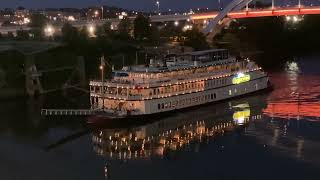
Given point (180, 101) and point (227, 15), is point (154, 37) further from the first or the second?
point (180, 101)

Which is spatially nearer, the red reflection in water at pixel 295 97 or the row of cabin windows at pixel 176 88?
the row of cabin windows at pixel 176 88

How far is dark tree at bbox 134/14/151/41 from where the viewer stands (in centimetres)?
5856

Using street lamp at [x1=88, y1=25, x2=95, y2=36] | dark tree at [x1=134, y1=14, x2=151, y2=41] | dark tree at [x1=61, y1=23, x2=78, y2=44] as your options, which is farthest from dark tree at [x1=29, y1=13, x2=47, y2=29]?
dark tree at [x1=134, y1=14, x2=151, y2=41]

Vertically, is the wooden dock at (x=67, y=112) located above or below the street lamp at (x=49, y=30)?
below

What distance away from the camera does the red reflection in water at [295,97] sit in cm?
2978

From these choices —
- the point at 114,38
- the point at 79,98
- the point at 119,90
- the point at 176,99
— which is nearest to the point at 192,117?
the point at 176,99

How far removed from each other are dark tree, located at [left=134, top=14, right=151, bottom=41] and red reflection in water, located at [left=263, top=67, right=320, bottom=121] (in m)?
18.9

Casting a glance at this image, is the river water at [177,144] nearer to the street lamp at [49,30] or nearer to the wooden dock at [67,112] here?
the wooden dock at [67,112]

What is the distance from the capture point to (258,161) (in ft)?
71.5

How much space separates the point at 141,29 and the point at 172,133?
33711 mm

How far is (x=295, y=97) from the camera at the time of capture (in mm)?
33594

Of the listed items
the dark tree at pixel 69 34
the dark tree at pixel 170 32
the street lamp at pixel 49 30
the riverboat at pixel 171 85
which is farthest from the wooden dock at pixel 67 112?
the dark tree at pixel 170 32

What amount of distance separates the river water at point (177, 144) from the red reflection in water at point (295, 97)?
6cm

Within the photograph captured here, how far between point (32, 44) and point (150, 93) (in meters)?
18.3
